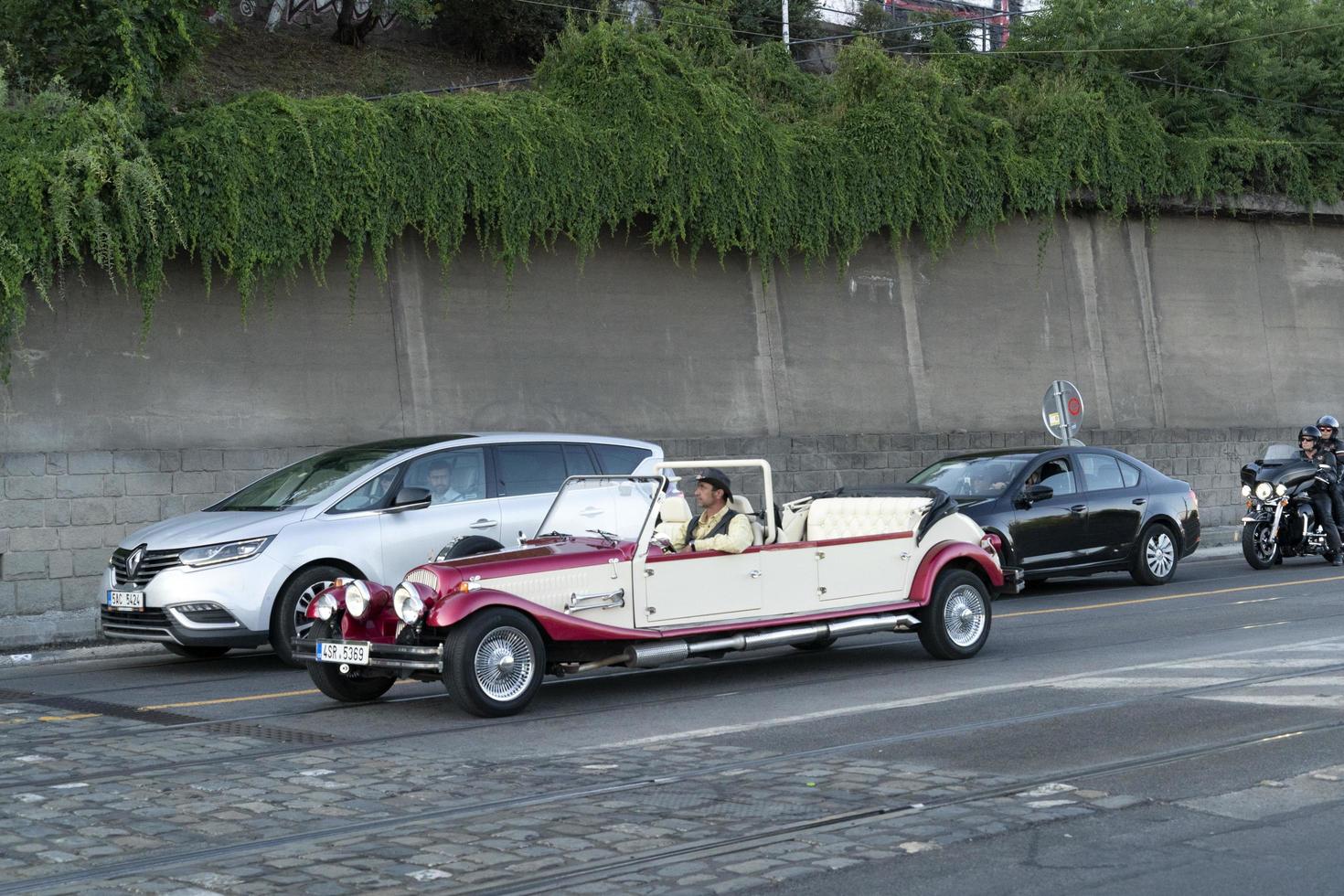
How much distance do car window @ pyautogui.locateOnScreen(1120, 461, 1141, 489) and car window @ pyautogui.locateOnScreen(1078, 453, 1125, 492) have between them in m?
0.05

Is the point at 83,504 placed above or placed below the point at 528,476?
above

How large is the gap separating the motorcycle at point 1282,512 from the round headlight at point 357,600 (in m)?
13.2

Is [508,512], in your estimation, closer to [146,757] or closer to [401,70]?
[146,757]

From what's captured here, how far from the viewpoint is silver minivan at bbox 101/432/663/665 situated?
38.0 ft

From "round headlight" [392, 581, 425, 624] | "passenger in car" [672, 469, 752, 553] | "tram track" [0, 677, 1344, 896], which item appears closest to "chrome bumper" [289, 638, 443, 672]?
"round headlight" [392, 581, 425, 624]

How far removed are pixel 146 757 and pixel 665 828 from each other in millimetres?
3393

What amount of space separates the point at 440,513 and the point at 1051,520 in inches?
287

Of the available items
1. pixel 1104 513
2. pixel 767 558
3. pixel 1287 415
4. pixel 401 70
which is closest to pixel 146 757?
pixel 767 558

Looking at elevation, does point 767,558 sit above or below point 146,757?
above

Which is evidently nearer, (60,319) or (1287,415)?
(60,319)

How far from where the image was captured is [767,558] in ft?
33.3

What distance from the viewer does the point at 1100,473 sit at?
1725 centimetres

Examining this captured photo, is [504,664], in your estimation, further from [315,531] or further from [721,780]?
[315,531]

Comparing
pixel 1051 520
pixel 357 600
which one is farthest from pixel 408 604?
pixel 1051 520
